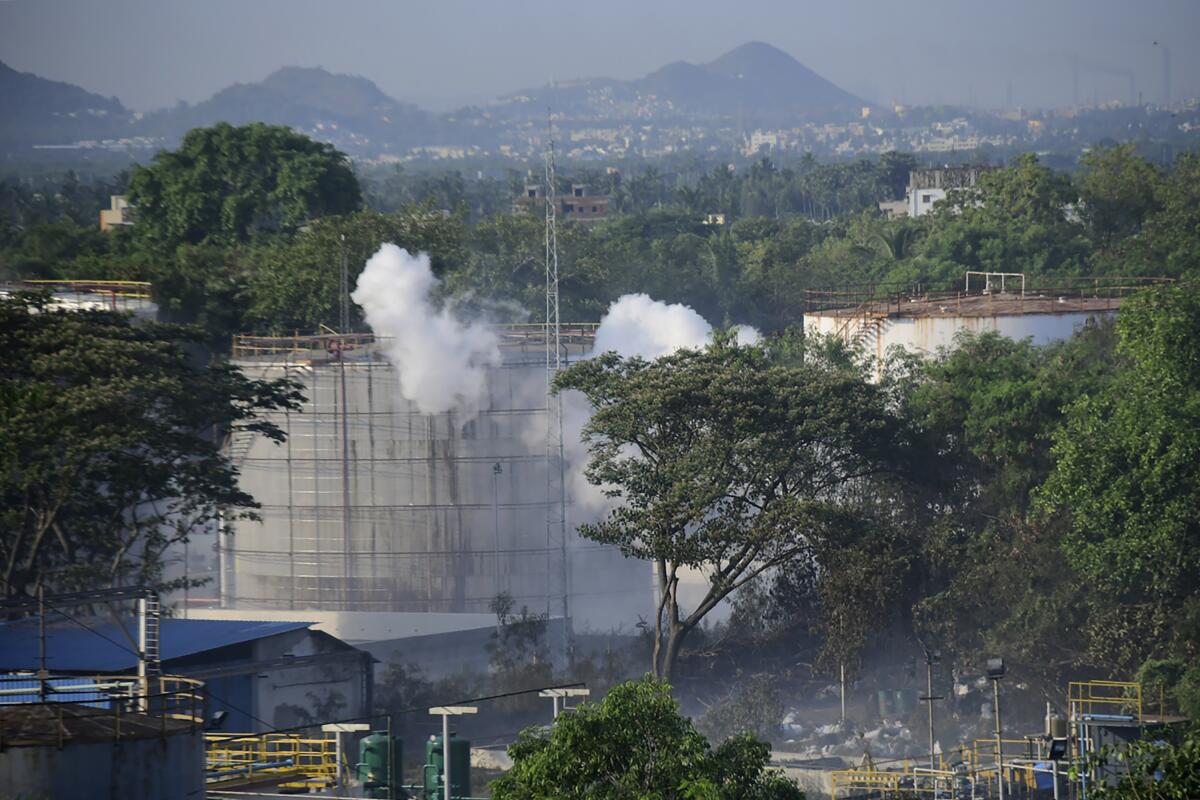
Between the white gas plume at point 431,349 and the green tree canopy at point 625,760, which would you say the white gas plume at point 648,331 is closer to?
the white gas plume at point 431,349

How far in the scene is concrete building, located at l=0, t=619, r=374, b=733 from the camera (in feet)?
103

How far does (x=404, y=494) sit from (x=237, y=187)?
36.8 metres

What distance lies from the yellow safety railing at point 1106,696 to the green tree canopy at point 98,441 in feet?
55.3

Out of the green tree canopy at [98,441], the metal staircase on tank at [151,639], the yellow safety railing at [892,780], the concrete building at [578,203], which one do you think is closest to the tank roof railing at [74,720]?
the metal staircase on tank at [151,639]

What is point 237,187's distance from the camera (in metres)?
73.5

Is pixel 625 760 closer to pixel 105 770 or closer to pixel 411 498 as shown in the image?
pixel 105 770

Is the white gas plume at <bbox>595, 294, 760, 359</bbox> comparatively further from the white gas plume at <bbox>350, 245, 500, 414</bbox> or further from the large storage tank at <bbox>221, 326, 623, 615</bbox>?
the large storage tank at <bbox>221, 326, 623, 615</bbox>

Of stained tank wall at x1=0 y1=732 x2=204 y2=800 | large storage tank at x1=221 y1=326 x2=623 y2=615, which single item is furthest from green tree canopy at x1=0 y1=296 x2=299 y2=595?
stained tank wall at x1=0 y1=732 x2=204 y2=800

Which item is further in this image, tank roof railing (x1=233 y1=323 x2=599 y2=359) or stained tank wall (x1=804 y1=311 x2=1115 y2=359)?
stained tank wall (x1=804 y1=311 x2=1115 y2=359)

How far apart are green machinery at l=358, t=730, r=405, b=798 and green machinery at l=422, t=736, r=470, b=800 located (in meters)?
0.45

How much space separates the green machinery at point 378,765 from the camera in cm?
2258

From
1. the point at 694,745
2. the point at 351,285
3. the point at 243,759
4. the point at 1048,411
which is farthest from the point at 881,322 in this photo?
the point at 694,745

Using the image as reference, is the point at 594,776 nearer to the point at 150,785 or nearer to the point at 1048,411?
the point at 150,785

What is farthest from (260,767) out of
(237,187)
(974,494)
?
(237,187)
